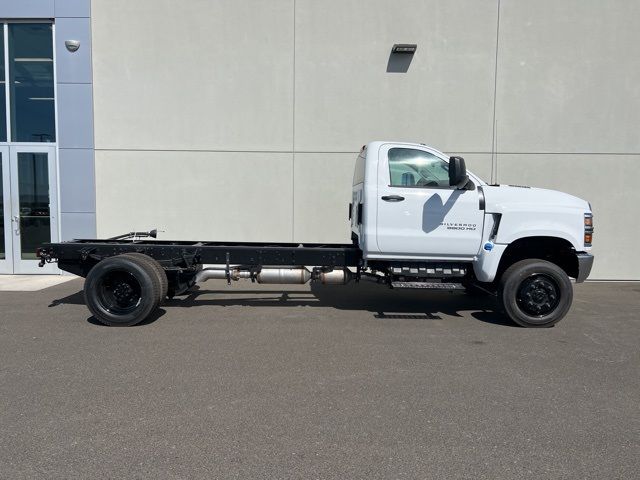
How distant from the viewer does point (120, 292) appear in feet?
20.8

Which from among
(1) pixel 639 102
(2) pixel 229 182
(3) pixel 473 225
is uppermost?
(1) pixel 639 102

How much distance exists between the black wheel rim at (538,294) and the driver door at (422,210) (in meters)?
0.81

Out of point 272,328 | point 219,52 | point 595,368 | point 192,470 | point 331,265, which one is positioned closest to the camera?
point 192,470

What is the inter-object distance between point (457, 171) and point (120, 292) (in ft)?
15.3

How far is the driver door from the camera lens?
20.6 ft

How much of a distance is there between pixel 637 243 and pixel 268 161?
7.97 meters

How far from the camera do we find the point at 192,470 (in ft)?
9.68

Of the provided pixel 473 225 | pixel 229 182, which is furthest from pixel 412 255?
pixel 229 182

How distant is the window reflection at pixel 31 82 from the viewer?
33.3 feet

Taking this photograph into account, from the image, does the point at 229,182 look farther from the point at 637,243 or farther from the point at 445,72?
the point at 637,243

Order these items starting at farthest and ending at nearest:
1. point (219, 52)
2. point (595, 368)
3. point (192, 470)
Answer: point (219, 52) → point (595, 368) → point (192, 470)

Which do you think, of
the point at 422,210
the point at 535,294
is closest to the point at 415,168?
the point at 422,210

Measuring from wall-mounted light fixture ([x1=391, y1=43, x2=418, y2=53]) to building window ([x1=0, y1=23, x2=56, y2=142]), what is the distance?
24.0 ft

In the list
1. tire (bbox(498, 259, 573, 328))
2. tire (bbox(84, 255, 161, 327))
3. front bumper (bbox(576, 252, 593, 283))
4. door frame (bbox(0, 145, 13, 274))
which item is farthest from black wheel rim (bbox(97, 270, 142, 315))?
front bumper (bbox(576, 252, 593, 283))
